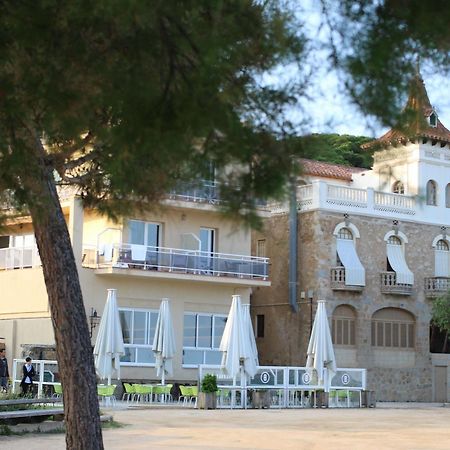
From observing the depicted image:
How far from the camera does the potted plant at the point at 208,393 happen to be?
2538cm

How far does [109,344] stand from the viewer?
25.6 metres

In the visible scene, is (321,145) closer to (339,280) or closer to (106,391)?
(106,391)

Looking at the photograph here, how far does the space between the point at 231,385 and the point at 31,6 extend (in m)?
21.3

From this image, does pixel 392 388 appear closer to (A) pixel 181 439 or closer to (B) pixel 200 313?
(B) pixel 200 313

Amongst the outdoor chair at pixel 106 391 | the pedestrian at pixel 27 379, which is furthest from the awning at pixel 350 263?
the pedestrian at pixel 27 379

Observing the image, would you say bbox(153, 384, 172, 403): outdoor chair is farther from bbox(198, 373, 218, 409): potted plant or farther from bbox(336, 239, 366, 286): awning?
bbox(336, 239, 366, 286): awning

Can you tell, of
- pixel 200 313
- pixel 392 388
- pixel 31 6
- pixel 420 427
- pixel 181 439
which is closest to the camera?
pixel 31 6

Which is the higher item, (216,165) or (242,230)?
(216,165)

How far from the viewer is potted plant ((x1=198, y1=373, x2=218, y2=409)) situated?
25.4 metres

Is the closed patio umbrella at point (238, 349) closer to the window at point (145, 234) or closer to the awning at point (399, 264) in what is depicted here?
the window at point (145, 234)

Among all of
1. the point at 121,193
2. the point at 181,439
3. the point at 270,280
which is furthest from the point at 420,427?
the point at 270,280

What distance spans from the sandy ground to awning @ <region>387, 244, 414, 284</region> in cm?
1363

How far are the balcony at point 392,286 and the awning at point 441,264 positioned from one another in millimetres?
2426

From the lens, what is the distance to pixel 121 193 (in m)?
8.03
